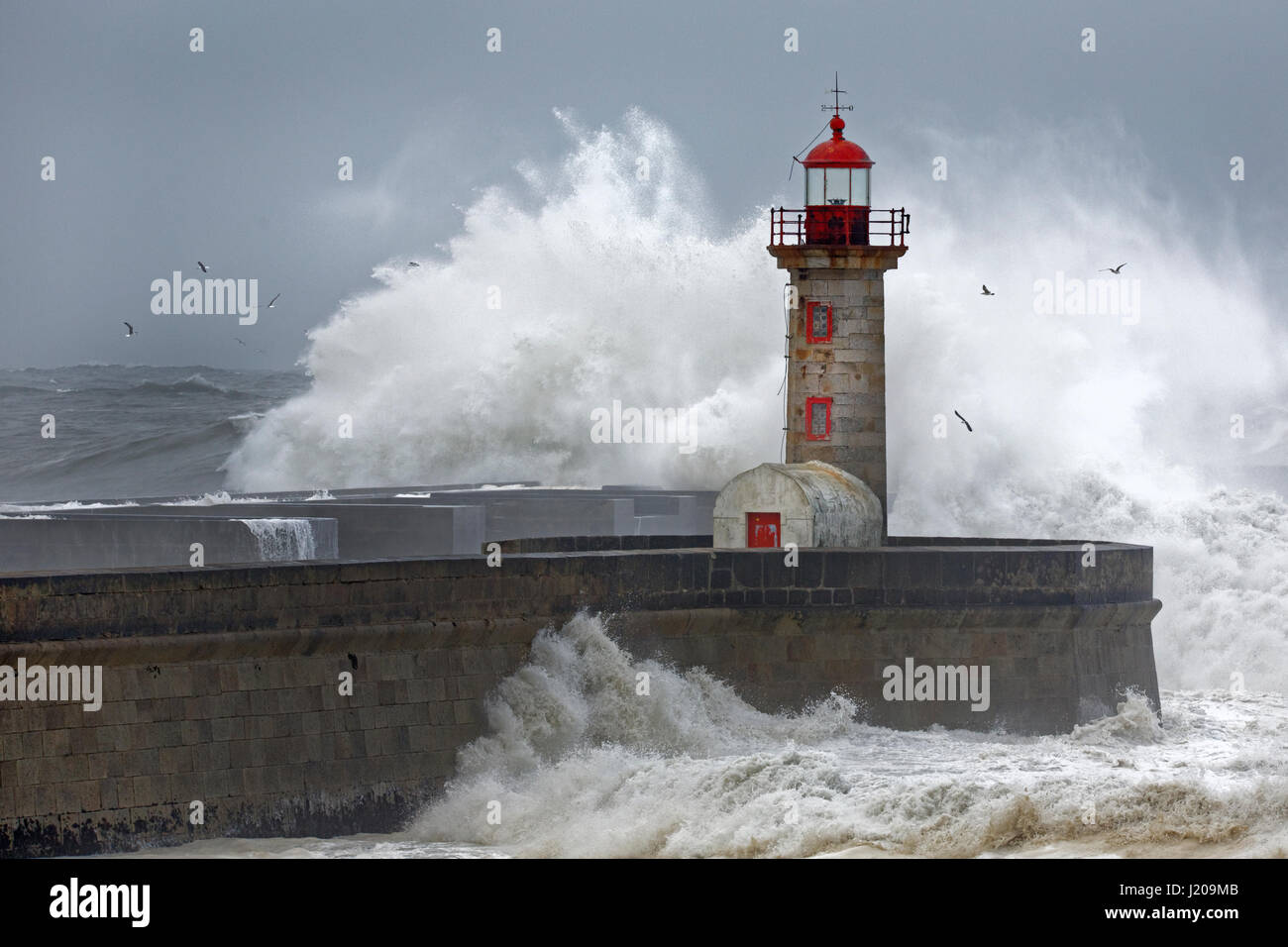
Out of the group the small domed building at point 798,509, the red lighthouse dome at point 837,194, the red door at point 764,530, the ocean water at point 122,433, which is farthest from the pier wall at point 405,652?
the ocean water at point 122,433

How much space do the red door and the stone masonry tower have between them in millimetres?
870

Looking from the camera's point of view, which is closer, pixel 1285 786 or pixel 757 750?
pixel 1285 786

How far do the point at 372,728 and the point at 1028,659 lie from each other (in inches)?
200

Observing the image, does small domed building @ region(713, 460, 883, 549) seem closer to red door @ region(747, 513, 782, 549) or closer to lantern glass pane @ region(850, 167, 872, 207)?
red door @ region(747, 513, 782, 549)

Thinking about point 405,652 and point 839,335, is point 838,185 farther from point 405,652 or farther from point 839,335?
point 405,652

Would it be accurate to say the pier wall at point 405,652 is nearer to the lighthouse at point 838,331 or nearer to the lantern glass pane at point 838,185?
the lighthouse at point 838,331

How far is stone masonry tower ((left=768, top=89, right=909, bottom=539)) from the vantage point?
1750 centimetres

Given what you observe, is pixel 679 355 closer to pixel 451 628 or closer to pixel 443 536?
pixel 443 536

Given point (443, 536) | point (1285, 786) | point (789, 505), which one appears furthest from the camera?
point (443, 536)

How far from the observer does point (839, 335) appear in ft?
57.4

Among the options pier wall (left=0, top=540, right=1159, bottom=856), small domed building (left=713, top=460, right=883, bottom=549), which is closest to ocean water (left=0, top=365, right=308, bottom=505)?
small domed building (left=713, top=460, right=883, bottom=549)

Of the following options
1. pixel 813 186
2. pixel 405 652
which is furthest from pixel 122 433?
pixel 405 652

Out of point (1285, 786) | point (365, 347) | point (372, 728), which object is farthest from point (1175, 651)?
point (365, 347)
